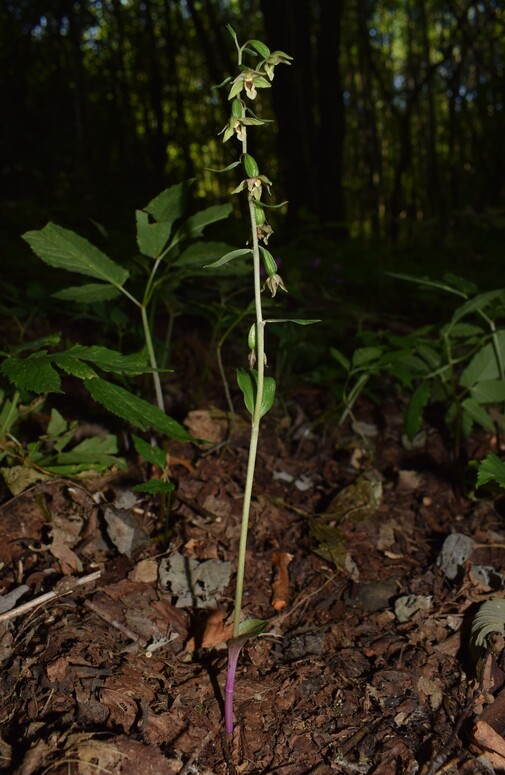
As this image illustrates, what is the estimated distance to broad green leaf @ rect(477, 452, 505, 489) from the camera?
1.43m

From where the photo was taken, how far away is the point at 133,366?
4.83 feet

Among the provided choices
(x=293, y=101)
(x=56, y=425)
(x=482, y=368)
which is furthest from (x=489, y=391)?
(x=293, y=101)

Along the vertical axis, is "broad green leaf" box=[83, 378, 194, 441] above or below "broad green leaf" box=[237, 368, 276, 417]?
below

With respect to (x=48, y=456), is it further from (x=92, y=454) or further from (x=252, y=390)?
(x=252, y=390)

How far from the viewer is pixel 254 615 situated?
1.61m

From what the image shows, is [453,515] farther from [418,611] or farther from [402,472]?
[418,611]

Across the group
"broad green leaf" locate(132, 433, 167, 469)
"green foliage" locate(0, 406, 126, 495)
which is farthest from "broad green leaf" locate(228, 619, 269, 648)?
"green foliage" locate(0, 406, 126, 495)

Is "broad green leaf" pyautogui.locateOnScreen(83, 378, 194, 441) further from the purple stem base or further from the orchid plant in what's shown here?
the purple stem base

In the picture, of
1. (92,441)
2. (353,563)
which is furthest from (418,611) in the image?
(92,441)

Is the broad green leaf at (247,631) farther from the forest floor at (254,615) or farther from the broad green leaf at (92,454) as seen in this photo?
the broad green leaf at (92,454)

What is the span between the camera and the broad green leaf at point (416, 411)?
6.53ft

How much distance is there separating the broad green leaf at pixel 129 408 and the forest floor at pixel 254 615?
1.39 ft

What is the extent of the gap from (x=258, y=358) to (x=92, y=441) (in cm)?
91

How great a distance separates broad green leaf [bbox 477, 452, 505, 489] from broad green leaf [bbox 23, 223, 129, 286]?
3.87ft
